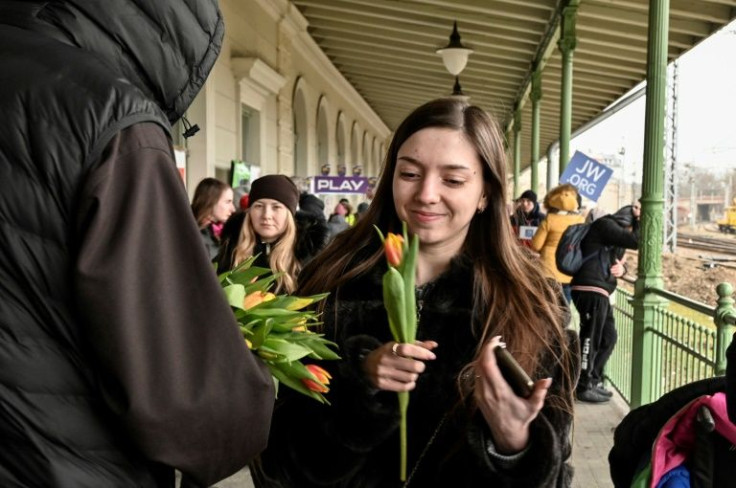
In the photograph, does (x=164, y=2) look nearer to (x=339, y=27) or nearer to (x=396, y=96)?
(x=339, y=27)

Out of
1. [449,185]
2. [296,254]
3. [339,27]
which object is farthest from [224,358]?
[339,27]

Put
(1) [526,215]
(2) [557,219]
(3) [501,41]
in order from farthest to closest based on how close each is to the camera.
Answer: (3) [501,41] < (1) [526,215] < (2) [557,219]

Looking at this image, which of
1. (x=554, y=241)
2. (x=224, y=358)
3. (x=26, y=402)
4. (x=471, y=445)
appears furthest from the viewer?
(x=554, y=241)

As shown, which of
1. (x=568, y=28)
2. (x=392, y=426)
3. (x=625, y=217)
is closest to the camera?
(x=392, y=426)

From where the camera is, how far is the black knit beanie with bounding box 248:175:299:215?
5332mm

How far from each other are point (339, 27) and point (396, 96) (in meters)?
9.53

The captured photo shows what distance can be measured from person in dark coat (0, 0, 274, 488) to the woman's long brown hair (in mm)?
922

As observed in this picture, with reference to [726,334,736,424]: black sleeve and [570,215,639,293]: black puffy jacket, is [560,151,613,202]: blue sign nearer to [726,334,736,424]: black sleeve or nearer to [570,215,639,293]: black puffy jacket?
[570,215,639,293]: black puffy jacket

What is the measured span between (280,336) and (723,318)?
11.0ft

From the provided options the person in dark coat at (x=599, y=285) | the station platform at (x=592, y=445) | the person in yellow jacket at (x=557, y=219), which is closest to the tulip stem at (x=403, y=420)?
the station platform at (x=592, y=445)

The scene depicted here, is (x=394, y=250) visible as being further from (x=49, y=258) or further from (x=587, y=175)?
(x=587, y=175)

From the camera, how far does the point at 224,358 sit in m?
1.40

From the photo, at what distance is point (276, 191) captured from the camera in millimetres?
5332

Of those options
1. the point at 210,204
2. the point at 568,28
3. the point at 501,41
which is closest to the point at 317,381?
the point at 210,204
